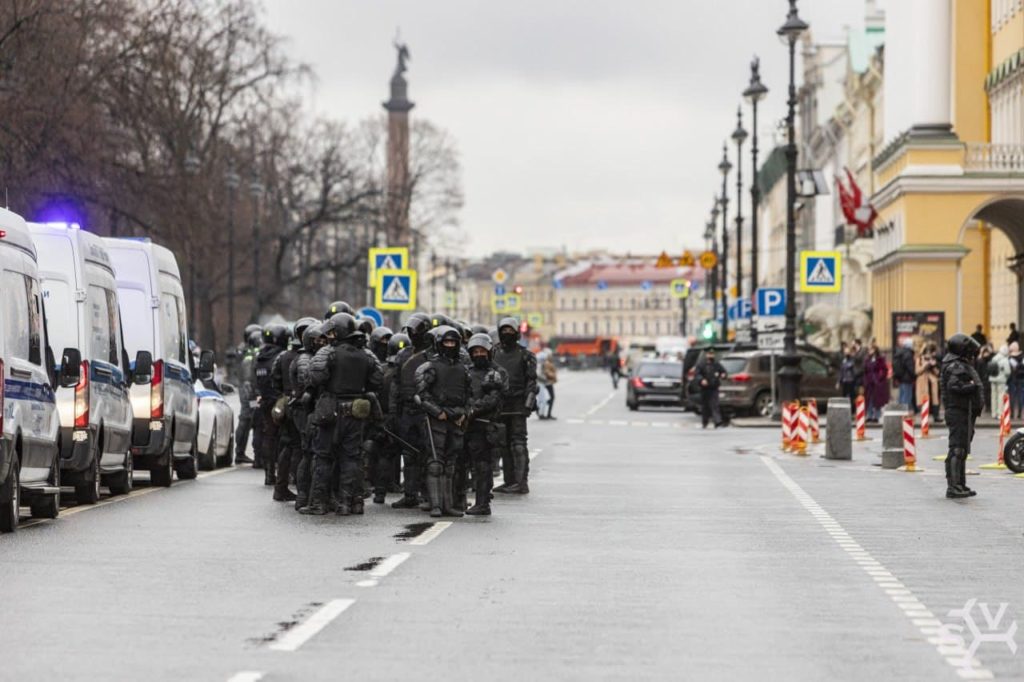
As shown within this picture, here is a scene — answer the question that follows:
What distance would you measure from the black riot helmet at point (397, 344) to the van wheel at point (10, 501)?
6096mm

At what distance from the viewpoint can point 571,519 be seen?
20938mm

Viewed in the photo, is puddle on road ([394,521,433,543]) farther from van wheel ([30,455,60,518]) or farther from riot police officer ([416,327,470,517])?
van wheel ([30,455,60,518])

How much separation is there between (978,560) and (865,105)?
81.9 metres

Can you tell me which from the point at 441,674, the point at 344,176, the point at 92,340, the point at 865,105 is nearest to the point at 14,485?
the point at 92,340

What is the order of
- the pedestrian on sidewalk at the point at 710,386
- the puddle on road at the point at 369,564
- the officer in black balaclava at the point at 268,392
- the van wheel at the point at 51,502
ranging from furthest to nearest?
the pedestrian on sidewalk at the point at 710,386
the officer in black balaclava at the point at 268,392
the van wheel at the point at 51,502
the puddle on road at the point at 369,564

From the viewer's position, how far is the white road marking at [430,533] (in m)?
18.1

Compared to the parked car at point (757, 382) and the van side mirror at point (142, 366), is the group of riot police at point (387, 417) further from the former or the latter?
the parked car at point (757, 382)

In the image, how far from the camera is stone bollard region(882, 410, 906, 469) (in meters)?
32.0

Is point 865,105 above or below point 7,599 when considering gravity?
above

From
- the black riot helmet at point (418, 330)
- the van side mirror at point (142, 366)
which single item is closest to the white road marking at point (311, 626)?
the black riot helmet at point (418, 330)

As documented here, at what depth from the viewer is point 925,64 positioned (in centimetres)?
6144

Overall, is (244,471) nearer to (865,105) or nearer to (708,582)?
(708,582)

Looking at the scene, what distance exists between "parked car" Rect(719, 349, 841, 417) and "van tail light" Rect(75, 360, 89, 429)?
33.4 metres

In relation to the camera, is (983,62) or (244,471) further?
(983,62)
